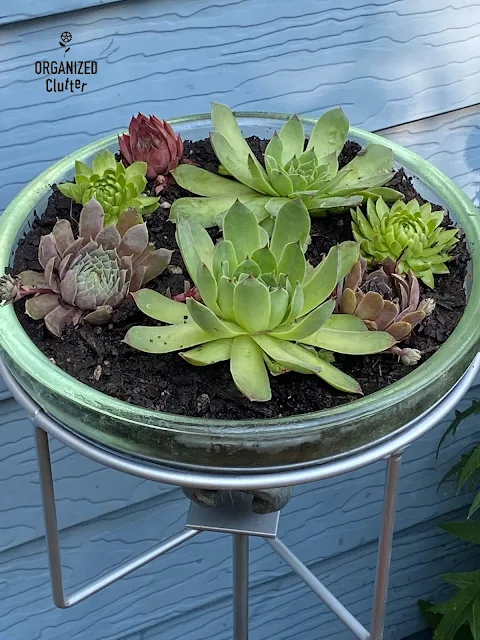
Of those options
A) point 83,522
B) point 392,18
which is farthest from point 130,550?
point 392,18

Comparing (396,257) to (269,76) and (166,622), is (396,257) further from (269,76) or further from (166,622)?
(166,622)

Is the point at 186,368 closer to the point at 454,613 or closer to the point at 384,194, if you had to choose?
the point at 384,194

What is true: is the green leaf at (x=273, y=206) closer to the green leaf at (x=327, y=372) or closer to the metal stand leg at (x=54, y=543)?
the green leaf at (x=327, y=372)

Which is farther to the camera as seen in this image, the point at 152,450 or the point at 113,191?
the point at 113,191

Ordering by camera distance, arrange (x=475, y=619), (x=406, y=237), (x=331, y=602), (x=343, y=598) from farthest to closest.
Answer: (x=343, y=598), (x=475, y=619), (x=331, y=602), (x=406, y=237)

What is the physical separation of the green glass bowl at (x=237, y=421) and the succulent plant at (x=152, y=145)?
21 centimetres

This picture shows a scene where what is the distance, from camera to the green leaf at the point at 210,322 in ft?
1.59

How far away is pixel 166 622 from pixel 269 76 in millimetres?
913

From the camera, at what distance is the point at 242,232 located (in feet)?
1.86

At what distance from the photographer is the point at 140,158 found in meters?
0.70

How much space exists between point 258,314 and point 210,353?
0.04 meters

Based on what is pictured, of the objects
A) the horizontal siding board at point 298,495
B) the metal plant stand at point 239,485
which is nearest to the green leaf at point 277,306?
the metal plant stand at point 239,485

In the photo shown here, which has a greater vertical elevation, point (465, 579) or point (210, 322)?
point (210, 322)

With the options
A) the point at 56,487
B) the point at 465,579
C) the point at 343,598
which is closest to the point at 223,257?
the point at 56,487
